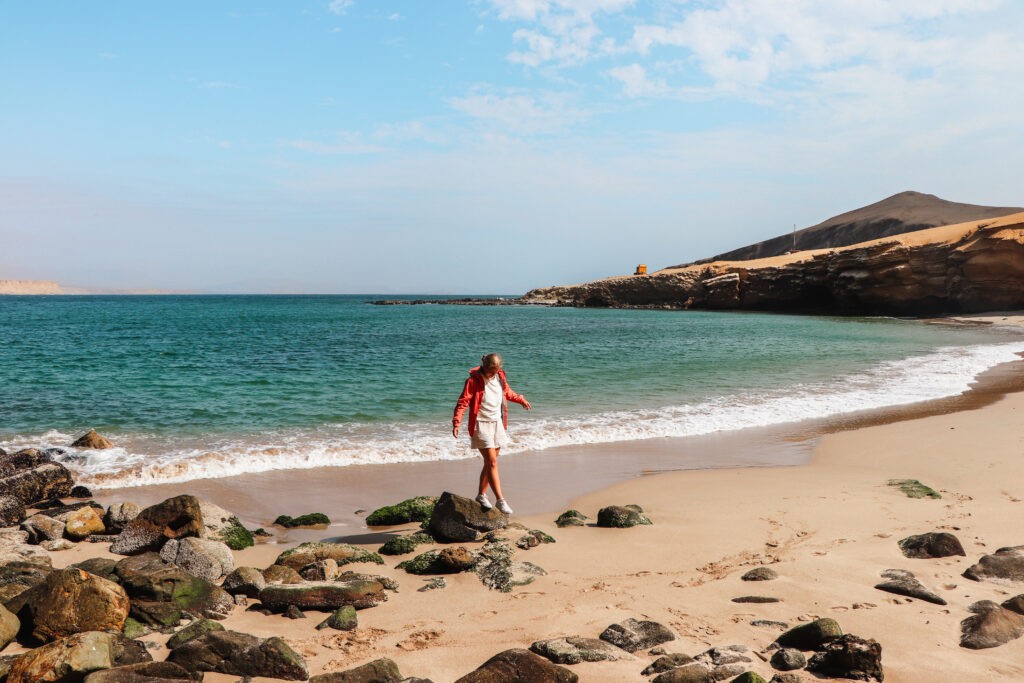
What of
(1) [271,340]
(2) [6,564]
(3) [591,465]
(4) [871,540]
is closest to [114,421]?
(2) [6,564]

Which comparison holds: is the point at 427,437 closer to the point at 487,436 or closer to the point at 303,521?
the point at 303,521

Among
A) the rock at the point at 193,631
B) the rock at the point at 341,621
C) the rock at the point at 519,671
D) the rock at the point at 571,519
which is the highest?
the rock at the point at 519,671

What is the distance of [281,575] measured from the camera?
238 inches

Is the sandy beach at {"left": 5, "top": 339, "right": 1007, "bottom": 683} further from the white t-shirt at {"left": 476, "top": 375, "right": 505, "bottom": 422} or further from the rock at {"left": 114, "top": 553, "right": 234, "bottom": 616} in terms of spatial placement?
the white t-shirt at {"left": 476, "top": 375, "right": 505, "bottom": 422}

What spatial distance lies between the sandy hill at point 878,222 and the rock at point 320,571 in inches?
4476

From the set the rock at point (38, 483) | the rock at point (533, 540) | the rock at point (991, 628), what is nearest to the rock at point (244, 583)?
the rock at point (533, 540)

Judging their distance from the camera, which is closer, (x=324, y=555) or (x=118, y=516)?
(x=324, y=555)

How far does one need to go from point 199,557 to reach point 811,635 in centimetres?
515

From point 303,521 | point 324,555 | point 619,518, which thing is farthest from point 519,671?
point 303,521

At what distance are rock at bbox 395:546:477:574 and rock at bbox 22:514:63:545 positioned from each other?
406 centimetres

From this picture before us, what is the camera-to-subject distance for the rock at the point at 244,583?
5707 mm

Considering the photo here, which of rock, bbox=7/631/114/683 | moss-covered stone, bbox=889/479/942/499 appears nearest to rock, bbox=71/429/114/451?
rock, bbox=7/631/114/683

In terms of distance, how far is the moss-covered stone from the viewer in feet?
27.5

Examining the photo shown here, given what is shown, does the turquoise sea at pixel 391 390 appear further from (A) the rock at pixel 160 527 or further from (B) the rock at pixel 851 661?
(B) the rock at pixel 851 661
